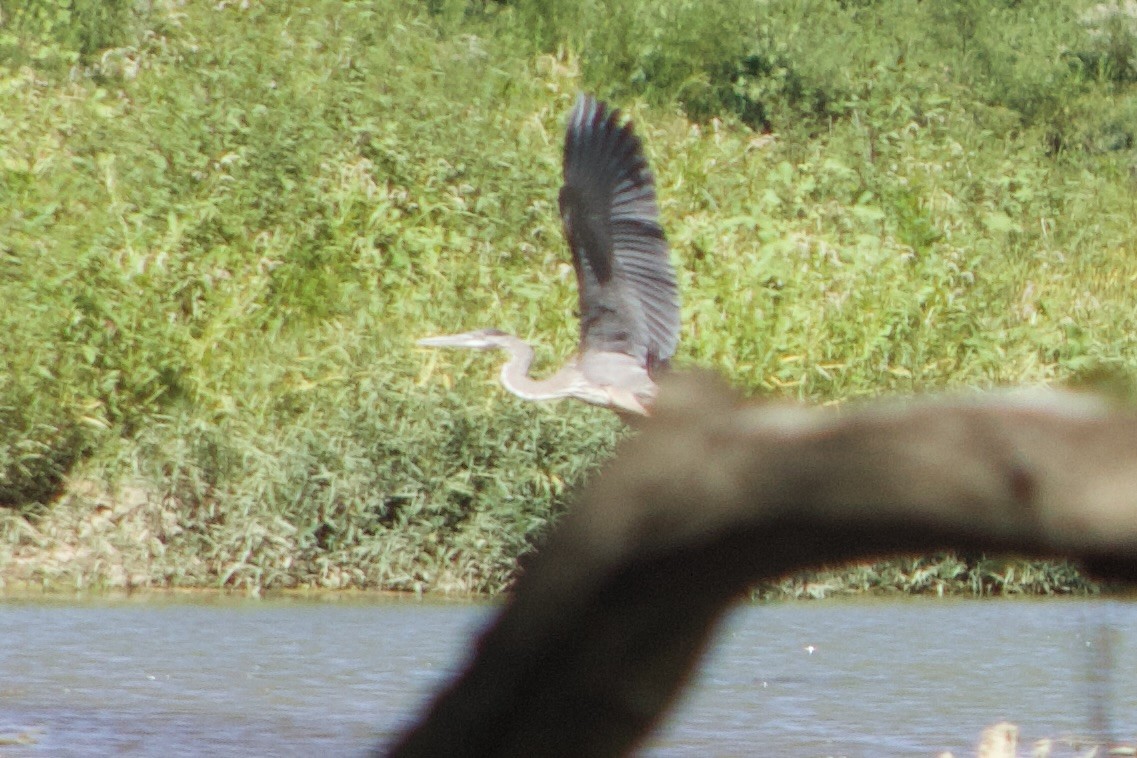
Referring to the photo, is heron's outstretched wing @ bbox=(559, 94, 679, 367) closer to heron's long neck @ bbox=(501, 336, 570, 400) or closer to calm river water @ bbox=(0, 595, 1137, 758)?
heron's long neck @ bbox=(501, 336, 570, 400)

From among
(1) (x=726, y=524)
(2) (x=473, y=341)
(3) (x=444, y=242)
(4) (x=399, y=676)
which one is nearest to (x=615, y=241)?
(2) (x=473, y=341)

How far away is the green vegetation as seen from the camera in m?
8.78

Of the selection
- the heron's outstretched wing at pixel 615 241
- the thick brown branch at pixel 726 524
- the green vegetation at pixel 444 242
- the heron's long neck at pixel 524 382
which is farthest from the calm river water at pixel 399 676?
the thick brown branch at pixel 726 524

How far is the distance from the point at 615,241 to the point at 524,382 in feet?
2.48

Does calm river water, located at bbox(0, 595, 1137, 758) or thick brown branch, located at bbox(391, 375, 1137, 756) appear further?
calm river water, located at bbox(0, 595, 1137, 758)

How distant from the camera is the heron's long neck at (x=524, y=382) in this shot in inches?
326

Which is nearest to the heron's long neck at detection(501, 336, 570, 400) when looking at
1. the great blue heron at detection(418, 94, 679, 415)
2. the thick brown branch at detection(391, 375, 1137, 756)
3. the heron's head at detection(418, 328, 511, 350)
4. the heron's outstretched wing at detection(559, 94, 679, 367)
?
the great blue heron at detection(418, 94, 679, 415)

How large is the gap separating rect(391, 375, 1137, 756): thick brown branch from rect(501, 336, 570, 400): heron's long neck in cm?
768

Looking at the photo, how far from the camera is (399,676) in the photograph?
714 cm

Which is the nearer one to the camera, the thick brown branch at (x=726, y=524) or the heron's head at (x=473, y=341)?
the thick brown branch at (x=726, y=524)

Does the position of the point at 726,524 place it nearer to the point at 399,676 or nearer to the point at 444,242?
the point at 399,676

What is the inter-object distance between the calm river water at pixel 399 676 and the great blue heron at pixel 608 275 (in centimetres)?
104

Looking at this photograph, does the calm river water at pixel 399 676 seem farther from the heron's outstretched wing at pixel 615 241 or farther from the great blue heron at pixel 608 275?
the heron's outstretched wing at pixel 615 241

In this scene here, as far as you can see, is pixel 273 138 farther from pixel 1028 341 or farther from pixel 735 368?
pixel 1028 341
